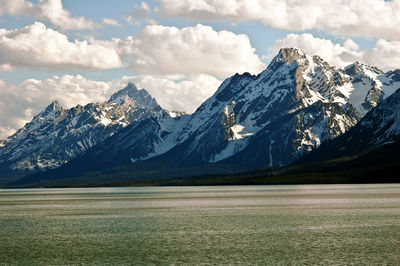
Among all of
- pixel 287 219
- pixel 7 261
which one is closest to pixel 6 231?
pixel 7 261

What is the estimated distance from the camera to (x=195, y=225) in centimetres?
12612

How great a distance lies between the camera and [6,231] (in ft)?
396

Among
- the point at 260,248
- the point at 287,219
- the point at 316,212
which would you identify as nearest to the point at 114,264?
the point at 260,248

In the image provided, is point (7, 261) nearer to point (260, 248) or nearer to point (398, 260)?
point (260, 248)

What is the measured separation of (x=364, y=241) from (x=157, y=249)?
3422cm

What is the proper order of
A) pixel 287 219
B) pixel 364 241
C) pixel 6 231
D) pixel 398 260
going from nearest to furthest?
1. pixel 398 260
2. pixel 364 241
3. pixel 6 231
4. pixel 287 219

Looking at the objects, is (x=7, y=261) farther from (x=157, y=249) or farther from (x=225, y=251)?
(x=225, y=251)

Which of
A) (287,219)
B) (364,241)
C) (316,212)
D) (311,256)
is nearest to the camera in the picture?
(311,256)

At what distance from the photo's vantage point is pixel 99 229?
122 metres

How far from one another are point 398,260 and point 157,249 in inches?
1435

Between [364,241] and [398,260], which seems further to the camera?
[364,241]

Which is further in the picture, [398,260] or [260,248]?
[260,248]

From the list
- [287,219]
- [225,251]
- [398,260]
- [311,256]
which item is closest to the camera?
[398,260]

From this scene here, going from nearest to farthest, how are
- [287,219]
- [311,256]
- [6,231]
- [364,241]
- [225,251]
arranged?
[311,256] < [225,251] < [364,241] < [6,231] < [287,219]
